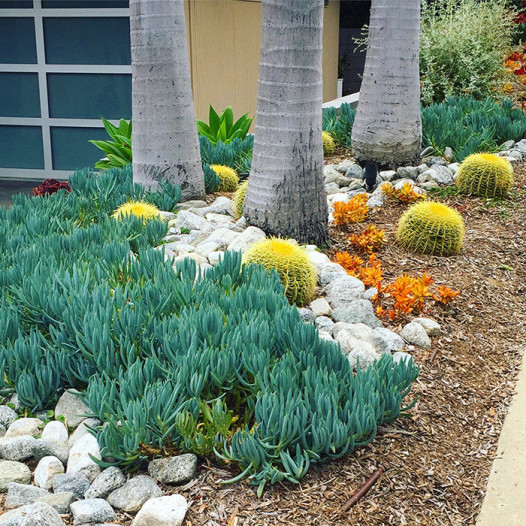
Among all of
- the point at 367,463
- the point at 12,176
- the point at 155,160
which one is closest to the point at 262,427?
the point at 367,463

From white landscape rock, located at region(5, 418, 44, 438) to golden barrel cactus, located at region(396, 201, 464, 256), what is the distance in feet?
9.50

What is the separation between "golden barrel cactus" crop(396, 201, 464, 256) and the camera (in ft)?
15.3

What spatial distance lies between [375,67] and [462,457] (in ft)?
14.1

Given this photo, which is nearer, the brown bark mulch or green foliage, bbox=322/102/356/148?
the brown bark mulch

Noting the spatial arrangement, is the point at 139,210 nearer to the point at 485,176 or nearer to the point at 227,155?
the point at 227,155

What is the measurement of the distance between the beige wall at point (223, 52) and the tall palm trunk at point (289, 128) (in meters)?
4.70

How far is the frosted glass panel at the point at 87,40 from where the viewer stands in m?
9.43

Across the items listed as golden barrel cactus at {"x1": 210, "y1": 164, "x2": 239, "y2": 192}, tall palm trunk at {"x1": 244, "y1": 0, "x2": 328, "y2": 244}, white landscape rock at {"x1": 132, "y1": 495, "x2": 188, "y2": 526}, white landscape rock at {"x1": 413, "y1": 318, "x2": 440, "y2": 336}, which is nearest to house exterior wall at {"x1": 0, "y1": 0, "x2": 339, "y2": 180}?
golden barrel cactus at {"x1": 210, "y1": 164, "x2": 239, "y2": 192}

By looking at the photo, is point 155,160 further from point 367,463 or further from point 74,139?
point 74,139

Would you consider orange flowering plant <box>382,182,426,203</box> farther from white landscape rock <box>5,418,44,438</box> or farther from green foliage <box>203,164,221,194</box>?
white landscape rock <box>5,418,44,438</box>

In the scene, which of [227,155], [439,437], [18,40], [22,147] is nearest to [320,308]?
[439,437]

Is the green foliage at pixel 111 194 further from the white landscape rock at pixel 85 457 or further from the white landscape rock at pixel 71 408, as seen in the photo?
the white landscape rock at pixel 85 457

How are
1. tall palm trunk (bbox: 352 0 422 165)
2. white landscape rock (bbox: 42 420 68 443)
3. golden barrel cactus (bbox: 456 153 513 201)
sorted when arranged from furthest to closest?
tall palm trunk (bbox: 352 0 422 165)
golden barrel cactus (bbox: 456 153 513 201)
white landscape rock (bbox: 42 420 68 443)

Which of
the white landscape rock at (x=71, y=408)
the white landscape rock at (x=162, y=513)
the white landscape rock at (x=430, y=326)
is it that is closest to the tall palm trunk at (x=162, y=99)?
the white landscape rock at (x=430, y=326)
